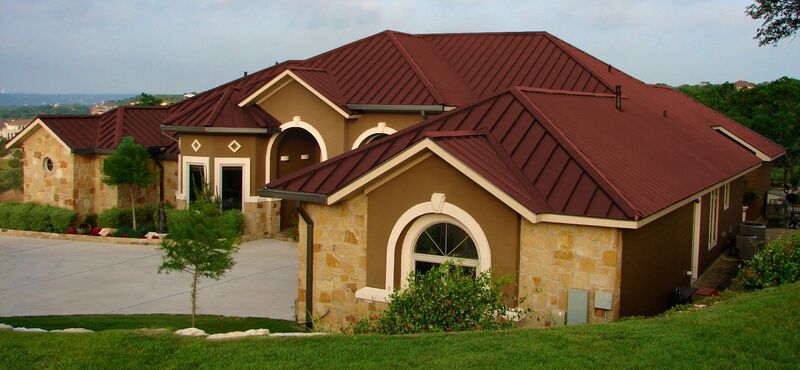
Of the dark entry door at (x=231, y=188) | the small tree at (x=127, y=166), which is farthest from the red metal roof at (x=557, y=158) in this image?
the small tree at (x=127, y=166)

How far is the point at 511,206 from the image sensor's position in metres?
11.3

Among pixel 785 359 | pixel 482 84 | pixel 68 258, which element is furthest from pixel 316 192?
pixel 482 84

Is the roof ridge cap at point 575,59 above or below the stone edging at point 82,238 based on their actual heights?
above

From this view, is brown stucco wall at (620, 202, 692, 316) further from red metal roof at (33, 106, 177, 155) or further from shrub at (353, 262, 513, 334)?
red metal roof at (33, 106, 177, 155)

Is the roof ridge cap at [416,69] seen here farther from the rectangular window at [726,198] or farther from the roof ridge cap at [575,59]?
the rectangular window at [726,198]

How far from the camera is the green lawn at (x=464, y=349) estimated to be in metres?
7.93

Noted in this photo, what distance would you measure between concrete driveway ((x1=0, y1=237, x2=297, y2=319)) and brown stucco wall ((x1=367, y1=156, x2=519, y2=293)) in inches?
118

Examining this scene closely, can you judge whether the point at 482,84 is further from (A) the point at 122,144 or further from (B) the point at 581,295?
(B) the point at 581,295

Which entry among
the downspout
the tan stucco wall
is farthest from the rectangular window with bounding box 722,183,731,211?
the tan stucco wall

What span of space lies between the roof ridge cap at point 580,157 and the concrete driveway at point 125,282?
5630mm

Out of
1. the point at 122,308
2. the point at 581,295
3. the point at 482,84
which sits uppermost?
the point at 482,84

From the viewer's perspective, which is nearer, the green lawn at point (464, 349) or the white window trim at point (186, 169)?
the green lawn at point (464, 349)

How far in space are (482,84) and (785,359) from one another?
16.2 metres

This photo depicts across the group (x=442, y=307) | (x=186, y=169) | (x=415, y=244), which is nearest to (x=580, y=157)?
(x=415, y=244)
